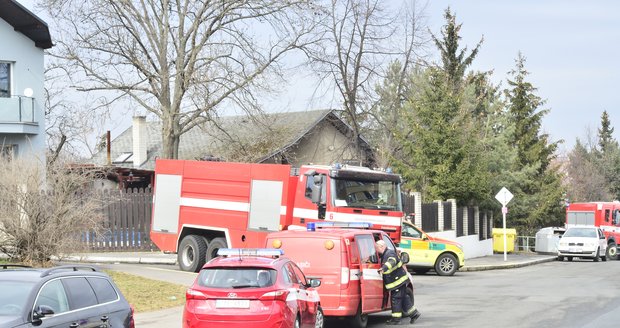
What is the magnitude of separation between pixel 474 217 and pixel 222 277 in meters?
31.0

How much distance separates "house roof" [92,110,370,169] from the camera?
3997 cm

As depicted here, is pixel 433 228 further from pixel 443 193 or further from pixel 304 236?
pixel 304 236

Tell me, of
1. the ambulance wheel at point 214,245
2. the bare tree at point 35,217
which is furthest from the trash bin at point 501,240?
the bare tree at point 35,217

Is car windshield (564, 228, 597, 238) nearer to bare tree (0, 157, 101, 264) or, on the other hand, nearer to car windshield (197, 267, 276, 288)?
bare tree (0, 157, 101, 264)

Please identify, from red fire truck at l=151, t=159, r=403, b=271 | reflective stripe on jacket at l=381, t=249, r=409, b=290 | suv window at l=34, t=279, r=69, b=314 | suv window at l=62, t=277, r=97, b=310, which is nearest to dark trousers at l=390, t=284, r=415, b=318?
reflective stripe on jacket at l=381, t=249, r=409, b=290

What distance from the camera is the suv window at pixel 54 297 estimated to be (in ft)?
32.8

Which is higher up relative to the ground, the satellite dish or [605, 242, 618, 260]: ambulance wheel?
the satellite dish

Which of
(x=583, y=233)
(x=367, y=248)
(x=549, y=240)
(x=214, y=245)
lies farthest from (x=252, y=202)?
(x=549, y=240)

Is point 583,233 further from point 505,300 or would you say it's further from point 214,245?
point 214,245

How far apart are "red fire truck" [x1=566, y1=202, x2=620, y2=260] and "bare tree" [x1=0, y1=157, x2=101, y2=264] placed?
32541 millimetres

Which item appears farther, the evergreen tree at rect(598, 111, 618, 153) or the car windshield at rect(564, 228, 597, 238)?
the evergreen tree at rect(598, 111, 618, 153)

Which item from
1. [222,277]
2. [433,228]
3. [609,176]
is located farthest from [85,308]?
[609,176]

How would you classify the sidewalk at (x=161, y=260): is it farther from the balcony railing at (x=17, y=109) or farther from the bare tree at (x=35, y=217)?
the balcony railing at (x=17, y=109)

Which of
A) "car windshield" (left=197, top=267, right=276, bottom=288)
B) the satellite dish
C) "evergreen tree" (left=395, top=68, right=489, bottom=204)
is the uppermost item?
the satellite dish
